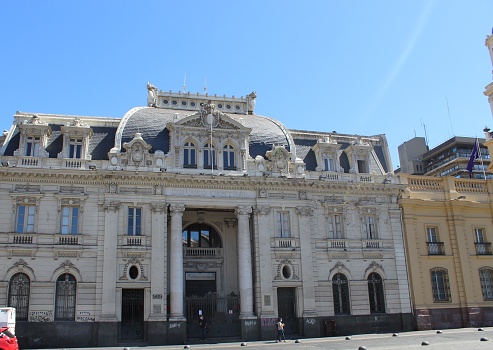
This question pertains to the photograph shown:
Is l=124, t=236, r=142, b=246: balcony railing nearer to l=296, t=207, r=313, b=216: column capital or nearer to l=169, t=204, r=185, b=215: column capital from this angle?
l=169, t=204, r=185, b=215: column capital

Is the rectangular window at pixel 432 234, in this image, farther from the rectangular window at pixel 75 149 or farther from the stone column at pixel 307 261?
the rectangular window at pixel 75 149

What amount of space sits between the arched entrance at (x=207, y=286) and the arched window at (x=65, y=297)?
814cm

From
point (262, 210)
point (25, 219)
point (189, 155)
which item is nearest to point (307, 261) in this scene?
point (262, 210)

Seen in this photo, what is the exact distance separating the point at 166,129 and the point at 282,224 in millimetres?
11725

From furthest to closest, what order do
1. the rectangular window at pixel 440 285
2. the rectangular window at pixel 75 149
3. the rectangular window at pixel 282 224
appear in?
the rectangular window at pixel 440 285
the rectangular window at pixel 282 224
the rectangular window at pixel 75 149

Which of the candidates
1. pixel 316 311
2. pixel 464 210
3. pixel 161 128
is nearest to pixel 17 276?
pixel 161 128

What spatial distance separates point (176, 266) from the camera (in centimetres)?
3666

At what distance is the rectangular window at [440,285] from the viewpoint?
41156mm

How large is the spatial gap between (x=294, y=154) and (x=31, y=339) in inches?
906

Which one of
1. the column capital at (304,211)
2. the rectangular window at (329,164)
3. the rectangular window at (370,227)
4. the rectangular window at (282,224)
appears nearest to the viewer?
the rectangular window at (282,224)

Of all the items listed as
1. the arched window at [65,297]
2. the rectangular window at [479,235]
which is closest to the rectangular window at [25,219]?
the arched window at [65,297]

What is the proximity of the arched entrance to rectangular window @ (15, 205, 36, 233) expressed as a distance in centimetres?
1173

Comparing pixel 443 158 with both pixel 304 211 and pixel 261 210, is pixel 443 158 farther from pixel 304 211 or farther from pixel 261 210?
pixel 261 210

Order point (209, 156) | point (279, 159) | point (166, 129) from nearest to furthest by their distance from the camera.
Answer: point (209, 156) → point (166, 129) → point (279, 159)
